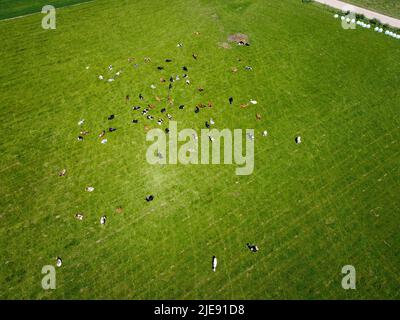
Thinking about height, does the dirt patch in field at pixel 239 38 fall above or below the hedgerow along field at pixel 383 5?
below

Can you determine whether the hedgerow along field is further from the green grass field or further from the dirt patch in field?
the dirt patch in field

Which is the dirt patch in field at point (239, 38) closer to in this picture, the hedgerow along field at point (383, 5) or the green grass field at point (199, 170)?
the green grass field at point (199, 170)

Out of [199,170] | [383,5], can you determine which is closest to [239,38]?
[199,170]

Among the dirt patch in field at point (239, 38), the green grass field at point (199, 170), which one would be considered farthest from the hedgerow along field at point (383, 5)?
the dirt patch in field at point (239, 38)

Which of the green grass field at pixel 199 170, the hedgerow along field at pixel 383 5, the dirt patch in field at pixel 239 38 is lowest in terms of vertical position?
the green grass field at pixel 199 170

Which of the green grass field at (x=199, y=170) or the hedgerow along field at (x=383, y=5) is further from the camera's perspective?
the hedgerow along field at (x=383, y=5)

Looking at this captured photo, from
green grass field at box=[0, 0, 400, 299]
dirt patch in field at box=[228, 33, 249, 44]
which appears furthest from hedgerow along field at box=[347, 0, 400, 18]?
dirt patch in field at box=[228, 33, 249, 44]

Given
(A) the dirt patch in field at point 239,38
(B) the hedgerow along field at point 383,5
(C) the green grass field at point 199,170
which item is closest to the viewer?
(C) the green grass field at point 199,170
